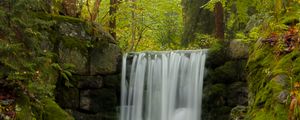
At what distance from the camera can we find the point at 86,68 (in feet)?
32.6

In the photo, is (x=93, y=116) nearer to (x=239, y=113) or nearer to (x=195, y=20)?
(x=239, y=113)

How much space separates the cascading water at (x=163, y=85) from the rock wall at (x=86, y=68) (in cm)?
37

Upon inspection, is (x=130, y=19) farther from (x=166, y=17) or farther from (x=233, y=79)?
(x=233, y=79)

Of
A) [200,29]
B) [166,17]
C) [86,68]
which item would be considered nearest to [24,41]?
[86,68]

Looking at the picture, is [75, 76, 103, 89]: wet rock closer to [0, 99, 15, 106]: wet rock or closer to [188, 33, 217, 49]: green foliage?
[188, 33, 217, 49]: green foliage

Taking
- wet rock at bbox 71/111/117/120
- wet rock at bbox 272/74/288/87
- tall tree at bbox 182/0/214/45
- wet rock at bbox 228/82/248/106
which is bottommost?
wet rock at bbox 71/111/117/120

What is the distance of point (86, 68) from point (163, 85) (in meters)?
2.01

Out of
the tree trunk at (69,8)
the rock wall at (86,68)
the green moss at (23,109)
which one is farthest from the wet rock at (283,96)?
the tree trunk at (69,8)

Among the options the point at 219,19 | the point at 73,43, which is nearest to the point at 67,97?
the point at 73,43

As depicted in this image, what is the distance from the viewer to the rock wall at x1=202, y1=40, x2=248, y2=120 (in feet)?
30.2

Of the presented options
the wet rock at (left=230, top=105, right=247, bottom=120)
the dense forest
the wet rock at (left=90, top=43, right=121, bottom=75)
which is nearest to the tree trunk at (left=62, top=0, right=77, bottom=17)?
the dense forest

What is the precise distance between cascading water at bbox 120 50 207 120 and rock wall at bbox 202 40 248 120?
0.21 metres

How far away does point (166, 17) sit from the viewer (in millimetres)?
17938

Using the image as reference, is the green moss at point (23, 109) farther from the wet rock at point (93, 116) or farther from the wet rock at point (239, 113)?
the wet rock at point (93, 116)
